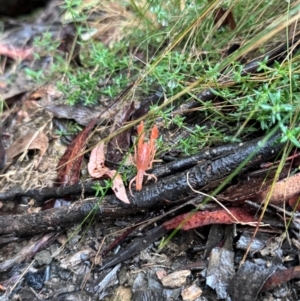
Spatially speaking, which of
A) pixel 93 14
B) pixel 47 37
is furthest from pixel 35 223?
pixel 93 14

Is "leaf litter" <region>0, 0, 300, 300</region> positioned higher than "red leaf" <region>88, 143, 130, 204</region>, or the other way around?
"red leaf" <region>88, 143, 130, 204</region>

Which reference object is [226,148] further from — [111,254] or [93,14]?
[93,14]

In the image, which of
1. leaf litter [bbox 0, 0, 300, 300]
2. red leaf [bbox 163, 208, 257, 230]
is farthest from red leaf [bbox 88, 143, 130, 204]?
red leaf [bbox 163, 208, 257, 230]

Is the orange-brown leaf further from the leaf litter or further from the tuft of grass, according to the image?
the tuft of grass

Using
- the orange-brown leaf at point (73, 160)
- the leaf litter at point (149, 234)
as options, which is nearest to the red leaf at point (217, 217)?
the leaf litter at point (149, 234)

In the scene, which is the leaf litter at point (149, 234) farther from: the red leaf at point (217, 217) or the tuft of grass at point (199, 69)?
the tuft of grass at point (199, 69)

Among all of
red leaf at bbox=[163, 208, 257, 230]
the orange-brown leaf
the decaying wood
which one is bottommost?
red leaf at bbox=[163, 208, 257, 230]

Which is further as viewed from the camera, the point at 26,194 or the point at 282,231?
the point at 26,194

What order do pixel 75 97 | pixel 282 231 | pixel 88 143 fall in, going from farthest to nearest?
pixel 75 97 → pixel 88 143 → pixel 282 231
